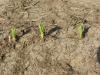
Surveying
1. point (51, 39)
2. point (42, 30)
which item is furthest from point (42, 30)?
point (51, 39)

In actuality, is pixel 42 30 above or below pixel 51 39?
above

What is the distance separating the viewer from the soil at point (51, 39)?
3955 millimetres

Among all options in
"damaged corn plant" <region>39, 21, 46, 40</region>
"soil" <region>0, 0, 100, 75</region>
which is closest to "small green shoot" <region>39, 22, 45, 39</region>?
"damaged corn plant" <region>39, 21, 46, 40</region>

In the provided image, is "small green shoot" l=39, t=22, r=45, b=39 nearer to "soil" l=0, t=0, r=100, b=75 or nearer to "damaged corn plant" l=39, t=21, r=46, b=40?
"damaged corn plant" l=39, t=21, r=46, b=40

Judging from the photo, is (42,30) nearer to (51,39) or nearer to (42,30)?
(42,30)

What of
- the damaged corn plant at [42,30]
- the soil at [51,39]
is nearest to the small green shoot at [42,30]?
the damaged corn plant at [42,30]

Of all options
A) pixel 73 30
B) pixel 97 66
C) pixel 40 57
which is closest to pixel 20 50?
pixel 40 57

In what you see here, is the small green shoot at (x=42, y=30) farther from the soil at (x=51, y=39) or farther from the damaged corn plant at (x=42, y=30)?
the soil at (x=51, y=39)

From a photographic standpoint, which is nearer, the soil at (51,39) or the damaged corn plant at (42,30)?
the soil at (51,39)

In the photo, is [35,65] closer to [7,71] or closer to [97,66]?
[7,71]

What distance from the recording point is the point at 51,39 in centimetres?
434

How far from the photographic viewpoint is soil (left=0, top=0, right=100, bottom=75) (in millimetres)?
3955

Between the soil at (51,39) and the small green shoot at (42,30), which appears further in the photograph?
the small green shoot at (42,30)

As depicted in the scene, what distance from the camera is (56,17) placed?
4.79 m
